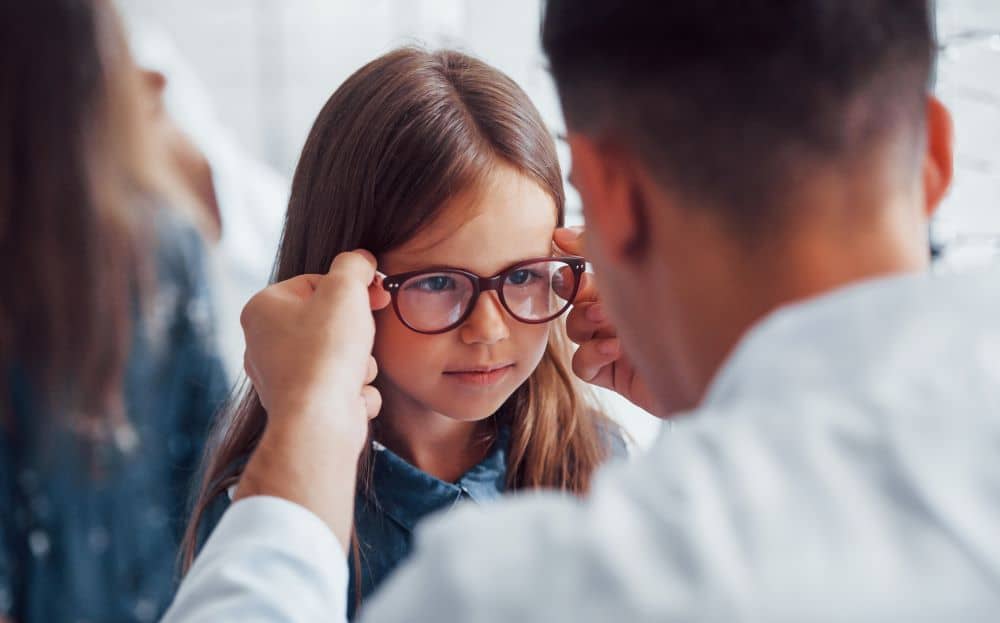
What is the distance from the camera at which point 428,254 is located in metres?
Result: 1.35

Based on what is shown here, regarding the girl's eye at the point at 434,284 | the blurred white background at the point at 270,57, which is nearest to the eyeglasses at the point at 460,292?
the girl's eye at the point at 434,284

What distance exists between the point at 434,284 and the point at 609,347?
294 millimetres

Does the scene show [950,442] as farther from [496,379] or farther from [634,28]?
[496,379]

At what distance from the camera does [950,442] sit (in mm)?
564

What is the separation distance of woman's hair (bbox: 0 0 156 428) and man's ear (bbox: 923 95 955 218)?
3.58 feet

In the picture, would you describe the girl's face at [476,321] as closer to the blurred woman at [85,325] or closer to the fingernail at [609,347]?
the fingernail at [609,347]

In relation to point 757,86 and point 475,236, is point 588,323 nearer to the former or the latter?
point 475,236

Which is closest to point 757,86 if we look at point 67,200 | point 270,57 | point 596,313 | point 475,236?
point 475,236

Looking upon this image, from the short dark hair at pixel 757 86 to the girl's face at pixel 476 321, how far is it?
58cm

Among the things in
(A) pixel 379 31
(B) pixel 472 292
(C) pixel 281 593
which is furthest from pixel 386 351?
(A) pixel 379 31

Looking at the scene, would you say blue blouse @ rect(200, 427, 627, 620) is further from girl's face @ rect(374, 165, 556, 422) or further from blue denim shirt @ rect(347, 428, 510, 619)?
girl's face @ rect(374, 165, 556, 422)

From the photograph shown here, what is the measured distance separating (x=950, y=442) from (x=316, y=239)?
1010 mm

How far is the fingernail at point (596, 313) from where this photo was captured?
1467 mm

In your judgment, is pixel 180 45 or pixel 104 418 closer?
pixel 104 418
